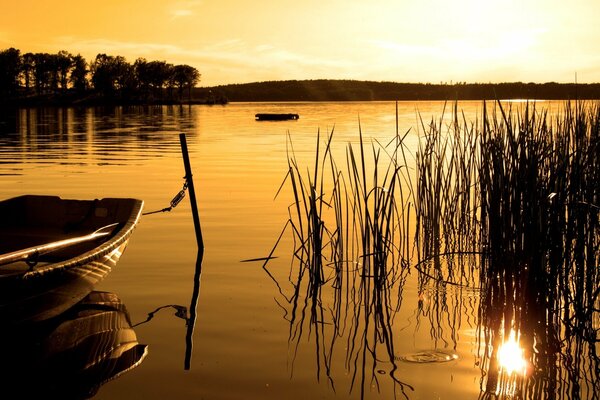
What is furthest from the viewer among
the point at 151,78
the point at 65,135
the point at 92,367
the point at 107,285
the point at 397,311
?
the point at 151,78

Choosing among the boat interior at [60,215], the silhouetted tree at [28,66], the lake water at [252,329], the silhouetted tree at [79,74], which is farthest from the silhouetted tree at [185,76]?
the boat interior at [60,215]

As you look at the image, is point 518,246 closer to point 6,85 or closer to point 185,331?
point 185,331

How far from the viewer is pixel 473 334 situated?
285 inches

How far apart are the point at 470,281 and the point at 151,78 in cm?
14771

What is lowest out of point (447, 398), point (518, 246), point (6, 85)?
point (447, 398)

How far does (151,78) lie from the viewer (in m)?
151

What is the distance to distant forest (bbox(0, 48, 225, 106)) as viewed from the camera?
14438 centimetres

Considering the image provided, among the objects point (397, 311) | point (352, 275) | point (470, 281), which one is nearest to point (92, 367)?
point (397, 311)

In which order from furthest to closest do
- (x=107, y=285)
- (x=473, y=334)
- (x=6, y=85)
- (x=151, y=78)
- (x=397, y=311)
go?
(x=151, y=78) < (x=6, y=85) < (x=107, y=285) < (x=397, y=311) < (x=473, y=334)

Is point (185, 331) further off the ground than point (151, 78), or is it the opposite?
point (151, 78)

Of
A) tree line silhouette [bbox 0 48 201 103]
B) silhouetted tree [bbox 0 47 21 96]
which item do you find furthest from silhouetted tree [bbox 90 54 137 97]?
silhouetted tree [bbox 0 47 21 96]

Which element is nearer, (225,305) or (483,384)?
(483,384)

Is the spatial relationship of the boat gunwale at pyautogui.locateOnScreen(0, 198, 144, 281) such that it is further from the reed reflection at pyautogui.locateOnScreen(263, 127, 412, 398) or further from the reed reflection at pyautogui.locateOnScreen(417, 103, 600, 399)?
the reed reflection at pyautogui.locateOnScreen(417, 103, 600, 399)

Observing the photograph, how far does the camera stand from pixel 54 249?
747cm
